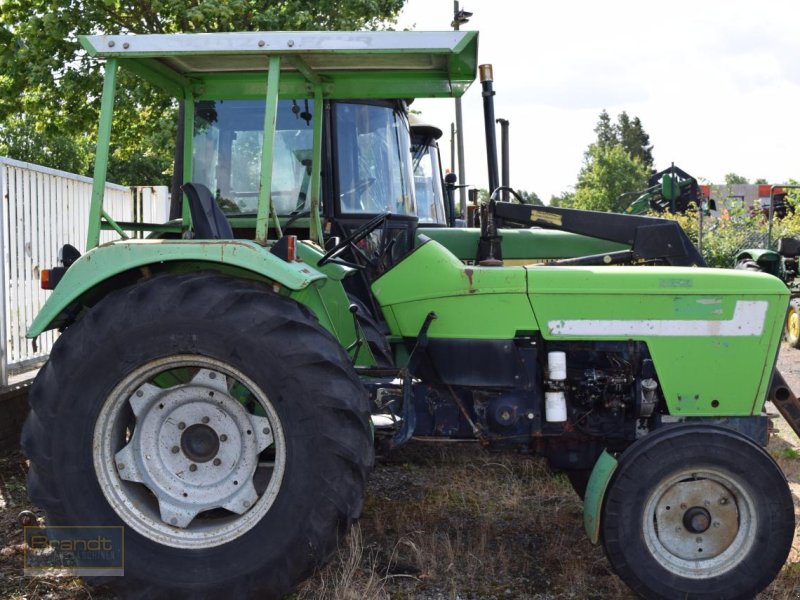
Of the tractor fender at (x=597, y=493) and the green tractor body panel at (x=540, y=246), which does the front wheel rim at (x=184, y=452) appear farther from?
the green tractor body panel at (x=540, y=246)

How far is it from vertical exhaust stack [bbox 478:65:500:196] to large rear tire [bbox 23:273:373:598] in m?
3.99

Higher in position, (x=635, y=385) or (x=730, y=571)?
(x=635, y=385)

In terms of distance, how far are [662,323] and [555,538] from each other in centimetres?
118

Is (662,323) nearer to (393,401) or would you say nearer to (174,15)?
(393,401)

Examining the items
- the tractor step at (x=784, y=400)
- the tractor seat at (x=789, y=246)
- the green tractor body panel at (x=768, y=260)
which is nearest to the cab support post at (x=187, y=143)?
the tractor step at (x=784, y=400)

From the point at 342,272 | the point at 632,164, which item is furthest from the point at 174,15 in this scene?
the point at 632,164

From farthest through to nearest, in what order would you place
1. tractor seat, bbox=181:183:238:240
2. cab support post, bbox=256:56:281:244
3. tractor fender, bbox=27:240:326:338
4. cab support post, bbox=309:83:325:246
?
cab support post, bbox=309:83:325:246 → tractor seat, bbox=181:183:238:240 → cab support post, bbox=256:56:281:244 → tractor fender, bbox=27:240:326:338

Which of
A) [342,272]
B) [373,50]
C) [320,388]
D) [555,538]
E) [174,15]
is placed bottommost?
[555,538]

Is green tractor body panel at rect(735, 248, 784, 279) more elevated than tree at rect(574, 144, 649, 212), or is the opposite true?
tree at rect(574, 144, 649, 212)

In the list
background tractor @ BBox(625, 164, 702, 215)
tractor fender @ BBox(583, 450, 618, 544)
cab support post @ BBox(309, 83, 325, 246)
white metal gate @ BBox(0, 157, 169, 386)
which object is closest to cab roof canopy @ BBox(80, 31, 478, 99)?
cab support post @ BBox(309, 83, 325, 246)

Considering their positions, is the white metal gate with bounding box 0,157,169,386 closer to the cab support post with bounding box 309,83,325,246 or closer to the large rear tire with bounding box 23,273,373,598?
the cab support post with bounding box 309,83,325,246

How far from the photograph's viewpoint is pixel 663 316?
3.54 m

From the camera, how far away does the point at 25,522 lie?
13.3ft

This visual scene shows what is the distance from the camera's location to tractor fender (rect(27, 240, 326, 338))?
312 centimetres
